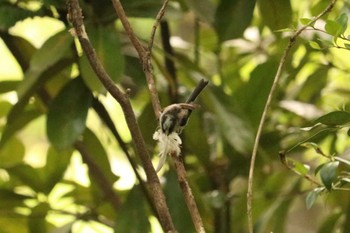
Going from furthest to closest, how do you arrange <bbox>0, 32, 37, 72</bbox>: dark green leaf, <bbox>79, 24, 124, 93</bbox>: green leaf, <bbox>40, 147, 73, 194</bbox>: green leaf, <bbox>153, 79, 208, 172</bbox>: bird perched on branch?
1. <bbox>40, 147, 73, 194</bbox>: green leaf
2. <bbox>0, 32, 37, 72</bbox>: dark green leaf
3. <bbox>79, 24, 124, 93</bbox>: green leaf
4. <bbox>153, 79, 208, 172</bbox>: bird perched on branch

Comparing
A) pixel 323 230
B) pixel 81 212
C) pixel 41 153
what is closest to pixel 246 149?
pixel 323 230

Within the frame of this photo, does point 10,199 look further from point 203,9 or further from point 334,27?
point 334,27

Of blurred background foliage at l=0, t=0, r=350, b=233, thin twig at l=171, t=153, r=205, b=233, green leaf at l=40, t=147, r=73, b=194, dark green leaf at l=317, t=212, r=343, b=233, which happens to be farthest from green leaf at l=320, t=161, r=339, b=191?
green leaf at l=40, t=147, r=73, b=194

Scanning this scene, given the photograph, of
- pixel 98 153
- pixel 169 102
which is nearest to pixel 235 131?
pixel 169 102

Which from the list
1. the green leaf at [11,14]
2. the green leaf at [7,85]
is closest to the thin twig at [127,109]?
the green leaf at [11,14]

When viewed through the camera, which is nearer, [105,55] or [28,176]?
[105,55]

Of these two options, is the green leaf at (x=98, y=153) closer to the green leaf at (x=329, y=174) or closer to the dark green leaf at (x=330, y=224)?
the dark green leaf at (x=330, y=224)

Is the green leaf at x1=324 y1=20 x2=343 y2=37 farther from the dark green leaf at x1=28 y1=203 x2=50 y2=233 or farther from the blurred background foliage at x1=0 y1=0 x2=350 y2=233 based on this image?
the dark green leaf at x1=28 y1=203 x2=50 y2=233

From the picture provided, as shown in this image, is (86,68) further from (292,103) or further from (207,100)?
(292,103)
